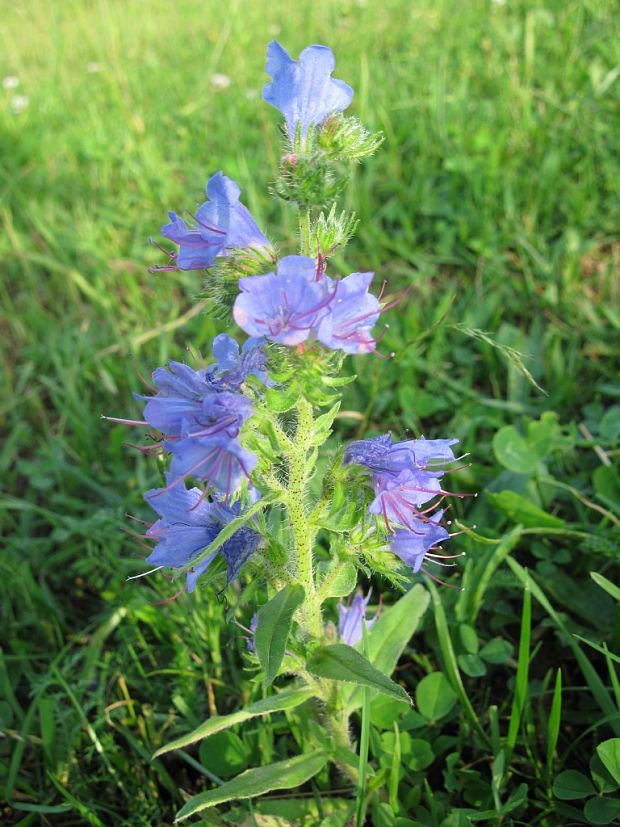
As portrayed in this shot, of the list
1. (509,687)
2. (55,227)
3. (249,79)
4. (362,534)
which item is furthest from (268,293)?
(249,79)

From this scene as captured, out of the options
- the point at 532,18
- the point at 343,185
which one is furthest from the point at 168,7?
the point at 343,185

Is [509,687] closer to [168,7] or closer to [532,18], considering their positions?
[532,18]

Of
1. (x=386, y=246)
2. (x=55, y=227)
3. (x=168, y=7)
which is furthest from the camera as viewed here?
(x=168, y=7)

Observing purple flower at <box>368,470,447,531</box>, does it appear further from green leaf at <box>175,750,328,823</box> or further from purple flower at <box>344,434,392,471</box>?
green leaf at <box>175,750,328,823</box>

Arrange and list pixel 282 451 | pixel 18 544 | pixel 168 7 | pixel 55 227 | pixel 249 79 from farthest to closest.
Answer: pixel 168 7 < pixel 249 79 < pixel 55 227 < pixel 18 544 < pixel 282 451

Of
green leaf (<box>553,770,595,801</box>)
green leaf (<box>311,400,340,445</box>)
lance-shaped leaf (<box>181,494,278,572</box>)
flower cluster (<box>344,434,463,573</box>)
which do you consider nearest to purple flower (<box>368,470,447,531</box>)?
flower cluster (<box>344,434,463,573</box>)

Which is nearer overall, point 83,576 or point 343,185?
point 343,185

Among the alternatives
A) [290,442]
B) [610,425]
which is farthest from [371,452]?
[610,425]

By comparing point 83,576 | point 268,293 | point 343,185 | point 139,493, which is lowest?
point 83,576

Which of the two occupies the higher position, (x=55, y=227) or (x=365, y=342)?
(x=365, y=342)

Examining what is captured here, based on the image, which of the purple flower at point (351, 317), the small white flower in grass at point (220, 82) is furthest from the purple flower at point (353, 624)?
the small white flower in grass at point (220, 82)
